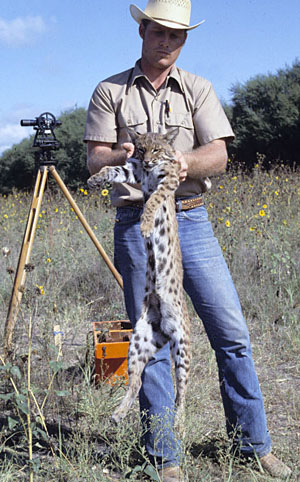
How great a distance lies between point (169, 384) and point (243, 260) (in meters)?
3.80

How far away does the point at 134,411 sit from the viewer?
405 cm

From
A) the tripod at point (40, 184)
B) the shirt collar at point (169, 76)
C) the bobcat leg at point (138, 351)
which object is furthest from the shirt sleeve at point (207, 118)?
the tripod at point (40, 184)

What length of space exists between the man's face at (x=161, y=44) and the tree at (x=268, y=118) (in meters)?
11.1

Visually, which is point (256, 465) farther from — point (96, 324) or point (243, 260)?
point (243, 260)

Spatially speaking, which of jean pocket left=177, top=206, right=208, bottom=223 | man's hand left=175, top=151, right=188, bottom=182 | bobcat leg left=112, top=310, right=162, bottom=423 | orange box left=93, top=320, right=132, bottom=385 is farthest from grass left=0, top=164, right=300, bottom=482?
man's hand left=175, top=151, right=188, bottom=182

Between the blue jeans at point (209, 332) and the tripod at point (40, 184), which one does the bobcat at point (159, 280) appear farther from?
the tripod at point (40, 184)

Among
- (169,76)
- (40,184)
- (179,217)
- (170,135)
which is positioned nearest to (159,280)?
(179,217)

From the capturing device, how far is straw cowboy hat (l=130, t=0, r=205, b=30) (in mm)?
3000

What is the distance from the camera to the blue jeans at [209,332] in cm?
316

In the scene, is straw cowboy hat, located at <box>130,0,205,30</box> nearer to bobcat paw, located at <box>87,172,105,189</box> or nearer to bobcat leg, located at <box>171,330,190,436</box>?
bobcat paw, located at <box>87,172,105,189</box>

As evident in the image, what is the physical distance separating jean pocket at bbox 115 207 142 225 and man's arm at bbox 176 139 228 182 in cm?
41

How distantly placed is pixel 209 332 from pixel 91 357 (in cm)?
168

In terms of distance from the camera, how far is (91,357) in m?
4.61

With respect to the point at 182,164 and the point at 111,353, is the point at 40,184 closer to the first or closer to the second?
the point at 111,353
